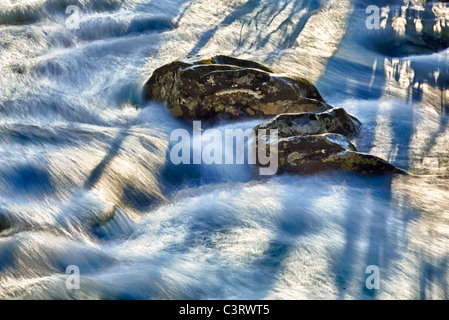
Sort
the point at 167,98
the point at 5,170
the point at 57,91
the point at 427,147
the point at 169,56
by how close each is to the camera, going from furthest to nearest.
Answer: the point at 169,56, the point at 57,91, the point at 167,98, the point at 427,147, the point at 5,170

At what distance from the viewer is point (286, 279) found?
15.6 feet

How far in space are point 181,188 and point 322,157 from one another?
140cm

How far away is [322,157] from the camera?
6.47 metres

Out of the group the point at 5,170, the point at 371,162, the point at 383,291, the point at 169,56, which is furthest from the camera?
the point at 169,56

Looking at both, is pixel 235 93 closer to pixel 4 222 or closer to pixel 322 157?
pixel 322 157

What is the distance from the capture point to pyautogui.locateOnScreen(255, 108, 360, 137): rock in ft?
22.6

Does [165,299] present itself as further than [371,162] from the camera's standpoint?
No

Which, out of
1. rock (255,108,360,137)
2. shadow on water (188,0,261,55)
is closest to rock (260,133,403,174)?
rock (255,108,360,137)

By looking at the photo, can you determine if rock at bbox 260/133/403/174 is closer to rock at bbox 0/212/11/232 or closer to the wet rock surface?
the wet rock surface

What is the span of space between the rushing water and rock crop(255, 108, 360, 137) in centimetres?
34

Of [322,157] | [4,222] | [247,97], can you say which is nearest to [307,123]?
[322,157]
